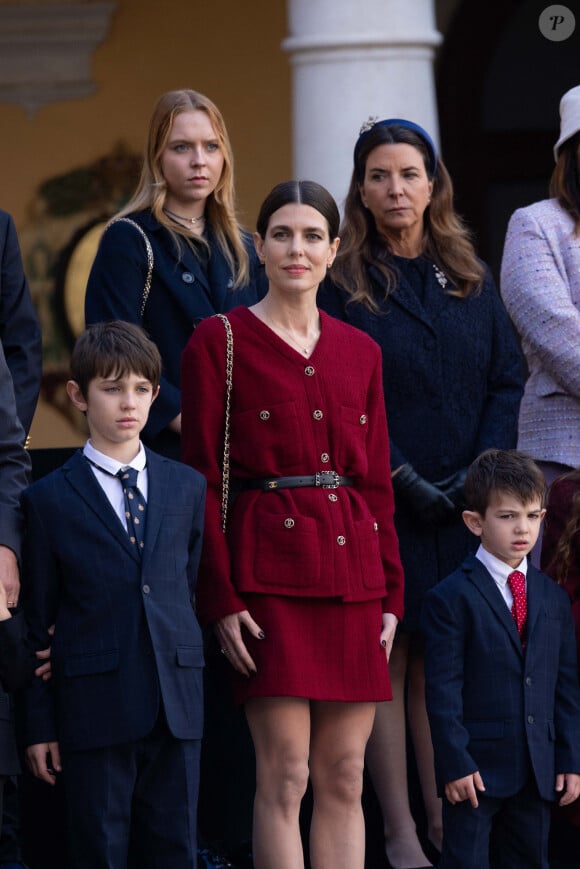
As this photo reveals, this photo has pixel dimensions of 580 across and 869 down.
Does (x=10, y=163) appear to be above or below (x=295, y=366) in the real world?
above

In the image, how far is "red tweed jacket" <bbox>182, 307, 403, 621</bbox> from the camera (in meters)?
4.66

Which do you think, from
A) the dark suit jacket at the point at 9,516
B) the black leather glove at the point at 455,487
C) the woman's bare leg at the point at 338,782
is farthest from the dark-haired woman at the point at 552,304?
the dark suit jacket at the point at 9,516

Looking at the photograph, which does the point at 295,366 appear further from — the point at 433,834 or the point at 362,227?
the point at 433,834

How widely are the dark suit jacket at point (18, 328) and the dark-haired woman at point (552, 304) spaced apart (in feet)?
4.69

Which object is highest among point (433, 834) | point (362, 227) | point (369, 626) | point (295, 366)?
point (362, 227)

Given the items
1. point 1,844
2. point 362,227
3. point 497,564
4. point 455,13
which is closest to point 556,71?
point 455,13

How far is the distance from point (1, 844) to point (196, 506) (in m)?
1.00

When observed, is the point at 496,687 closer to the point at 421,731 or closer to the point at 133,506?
the point at 421,731

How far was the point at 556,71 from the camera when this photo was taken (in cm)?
966

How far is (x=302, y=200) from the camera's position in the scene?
188 inches

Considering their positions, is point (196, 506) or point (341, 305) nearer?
point (196, 506)

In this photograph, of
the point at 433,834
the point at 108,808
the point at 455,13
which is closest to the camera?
the point at 108,808

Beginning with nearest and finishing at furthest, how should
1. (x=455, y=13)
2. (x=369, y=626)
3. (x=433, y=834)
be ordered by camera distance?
(x=369, y=626)
(x=433, y=834)
(x=455, y=13)

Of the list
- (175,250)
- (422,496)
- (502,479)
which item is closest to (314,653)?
(502,479)
